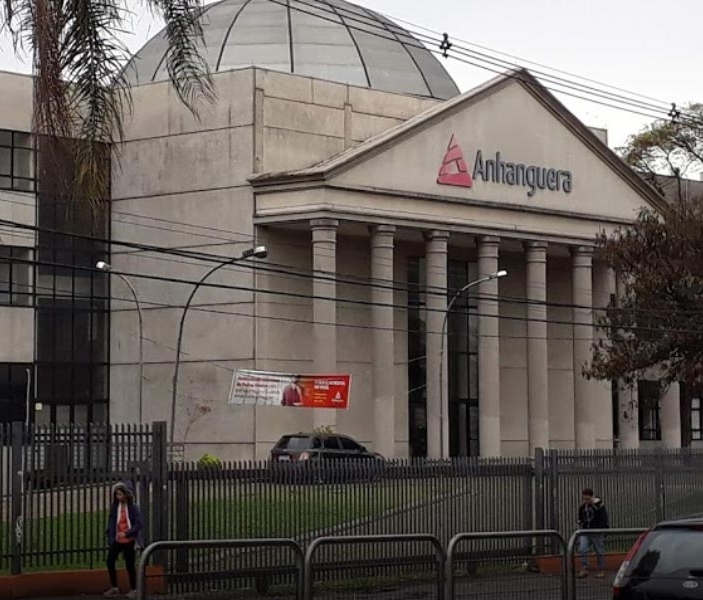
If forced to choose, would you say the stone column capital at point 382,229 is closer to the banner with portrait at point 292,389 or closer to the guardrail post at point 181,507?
the banner with portrait at point 292,389

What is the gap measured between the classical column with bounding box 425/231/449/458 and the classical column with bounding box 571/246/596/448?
7645 millimetres

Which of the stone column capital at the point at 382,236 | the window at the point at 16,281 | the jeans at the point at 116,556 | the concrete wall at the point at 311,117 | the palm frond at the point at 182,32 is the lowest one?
the jeans at the point at 116,556

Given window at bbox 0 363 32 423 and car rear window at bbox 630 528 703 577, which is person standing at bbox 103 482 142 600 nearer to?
car rear window at bbox 630 528 703 577

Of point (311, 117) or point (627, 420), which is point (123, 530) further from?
point (627, 420)

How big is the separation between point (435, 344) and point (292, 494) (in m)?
41.0

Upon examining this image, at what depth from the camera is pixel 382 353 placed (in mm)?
64625

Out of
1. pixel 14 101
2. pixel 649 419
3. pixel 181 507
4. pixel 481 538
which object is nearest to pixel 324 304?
pixel 14 101

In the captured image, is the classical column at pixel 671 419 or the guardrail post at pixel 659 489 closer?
the guardrail post at pixel 659 489

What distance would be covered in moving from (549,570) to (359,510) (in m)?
8.77

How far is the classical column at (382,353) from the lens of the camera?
6431 cm

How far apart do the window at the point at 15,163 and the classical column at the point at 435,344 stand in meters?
15.8

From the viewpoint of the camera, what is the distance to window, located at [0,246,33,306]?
210ft

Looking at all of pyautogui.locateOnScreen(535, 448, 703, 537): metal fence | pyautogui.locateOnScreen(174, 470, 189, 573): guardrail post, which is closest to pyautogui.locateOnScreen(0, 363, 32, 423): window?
pyautogui.locateOnScreen(535, 448, 703, 537): metal fence

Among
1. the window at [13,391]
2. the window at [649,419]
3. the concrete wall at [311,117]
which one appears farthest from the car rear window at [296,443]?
the window at [649,419]
